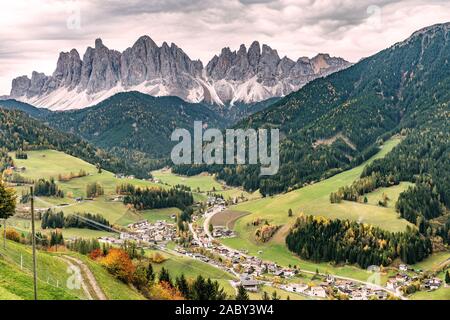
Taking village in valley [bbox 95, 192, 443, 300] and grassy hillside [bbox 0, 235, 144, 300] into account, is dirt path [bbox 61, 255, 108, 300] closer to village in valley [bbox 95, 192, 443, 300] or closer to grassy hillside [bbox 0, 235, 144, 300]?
grassy hillside [bbox 0, 235, 144, 300]

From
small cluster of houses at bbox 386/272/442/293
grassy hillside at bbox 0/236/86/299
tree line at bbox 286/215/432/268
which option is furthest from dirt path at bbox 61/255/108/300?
tree line at bbox 286/215/432/268

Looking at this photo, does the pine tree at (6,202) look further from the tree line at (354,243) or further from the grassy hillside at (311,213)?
the tree line at (354,243)

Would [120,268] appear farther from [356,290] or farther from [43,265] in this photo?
[356,290]

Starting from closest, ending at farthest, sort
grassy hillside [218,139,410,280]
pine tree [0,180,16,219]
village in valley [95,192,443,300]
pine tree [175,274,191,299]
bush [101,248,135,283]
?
bush [101,248,135,283] < pine tree [0,180,16,219] < pine tree [175,274,191,299] < village in valley [95,192,443,300] < grassy hillside [218,139,410,280]

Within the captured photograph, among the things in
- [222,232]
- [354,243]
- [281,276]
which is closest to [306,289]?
[281,276]

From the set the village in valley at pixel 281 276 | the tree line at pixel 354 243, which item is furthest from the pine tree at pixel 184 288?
the tree line at pixel 354 243

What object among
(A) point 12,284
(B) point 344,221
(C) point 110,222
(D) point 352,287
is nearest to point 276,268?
(D) point 352,287

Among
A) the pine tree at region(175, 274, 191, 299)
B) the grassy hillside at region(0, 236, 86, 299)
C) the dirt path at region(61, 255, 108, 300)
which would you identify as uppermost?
the grassy hillside at region(0, 236, 86, 299)
